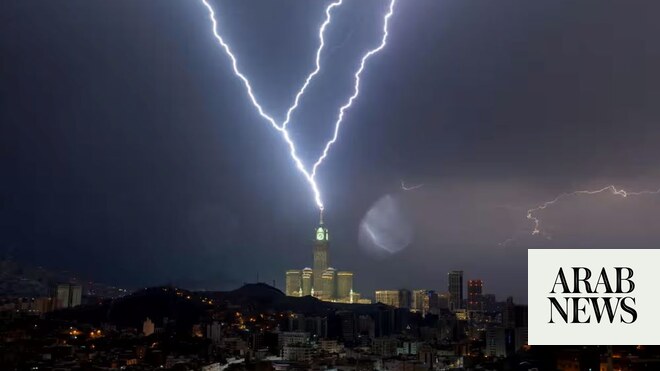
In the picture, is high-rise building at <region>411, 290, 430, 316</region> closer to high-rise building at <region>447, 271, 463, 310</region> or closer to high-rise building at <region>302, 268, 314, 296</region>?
high-rise building at <region>447, 271, 463, 310</region>

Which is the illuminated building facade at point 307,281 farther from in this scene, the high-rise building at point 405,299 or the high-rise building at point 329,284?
the high-rise building at point 405,299

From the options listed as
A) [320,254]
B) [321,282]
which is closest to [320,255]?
[320,254]

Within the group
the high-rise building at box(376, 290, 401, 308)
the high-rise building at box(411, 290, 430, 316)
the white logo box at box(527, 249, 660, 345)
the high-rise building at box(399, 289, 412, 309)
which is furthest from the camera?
the high-rise building at box(411, 290, 430, 316)

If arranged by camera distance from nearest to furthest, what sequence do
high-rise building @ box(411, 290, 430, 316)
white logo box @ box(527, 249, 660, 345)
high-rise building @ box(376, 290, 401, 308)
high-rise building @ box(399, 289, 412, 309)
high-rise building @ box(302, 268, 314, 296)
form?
white logo box @ box(527, 249, 660, 345), high-rise building @ box(376, 290, 401, 308), high-rise building @ box(399, 289, 412, 309), high-rise building @ box(411, 290, 430, 316), high-rise building @ box(302, 268, 314, 296)

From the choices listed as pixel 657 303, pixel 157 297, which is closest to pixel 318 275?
pixel 157 297

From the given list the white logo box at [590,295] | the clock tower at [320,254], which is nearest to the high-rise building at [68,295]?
the clock tower at [320,254]

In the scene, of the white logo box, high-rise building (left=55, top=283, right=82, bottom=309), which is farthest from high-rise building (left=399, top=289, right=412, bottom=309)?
the white logo box
